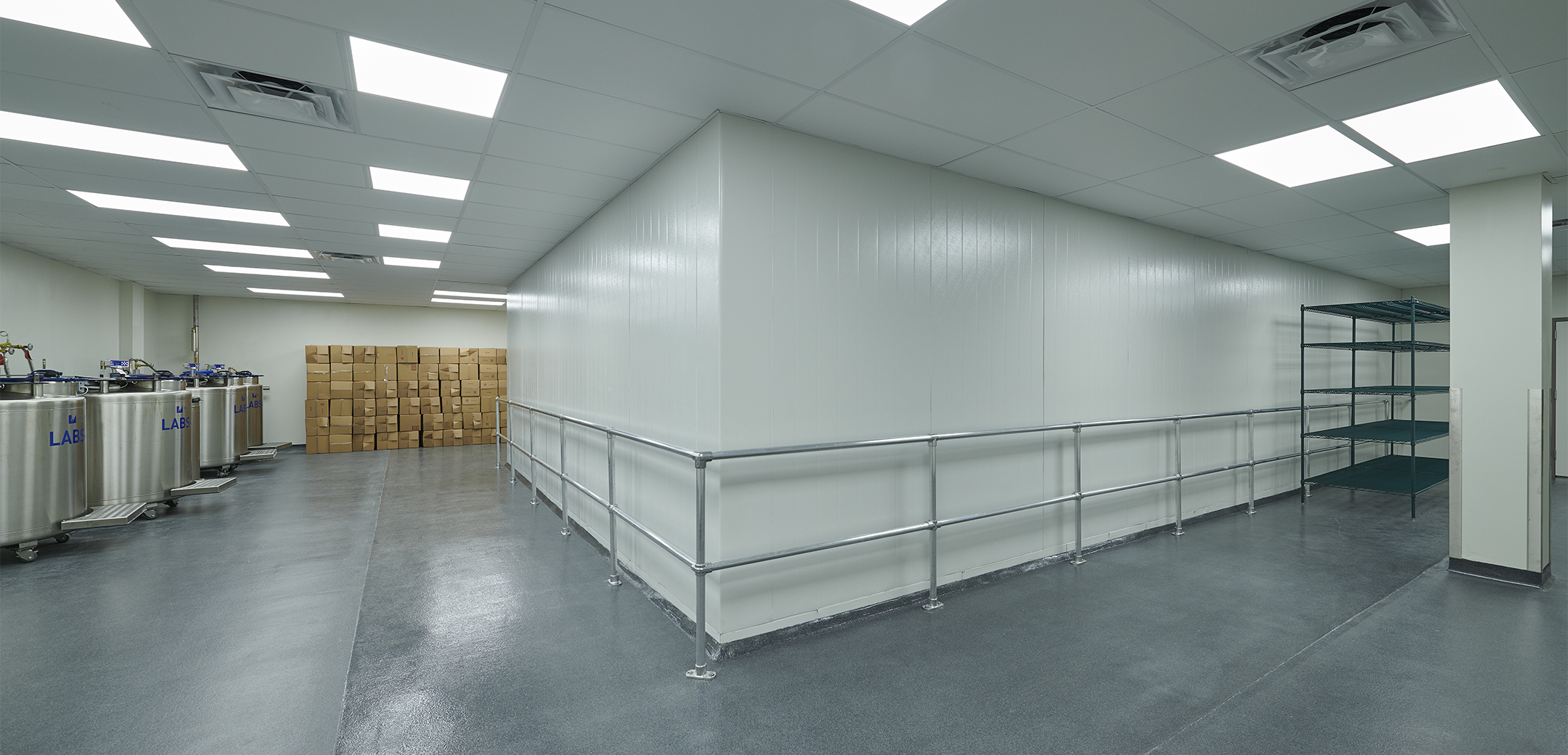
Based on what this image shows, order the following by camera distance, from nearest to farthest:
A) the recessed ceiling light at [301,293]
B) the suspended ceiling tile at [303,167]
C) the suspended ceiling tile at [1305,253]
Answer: the suspended ceiling tile at [303,167] < the suspended ceiling tile at [1305,253] < the recessed ceiling light at [301,293]

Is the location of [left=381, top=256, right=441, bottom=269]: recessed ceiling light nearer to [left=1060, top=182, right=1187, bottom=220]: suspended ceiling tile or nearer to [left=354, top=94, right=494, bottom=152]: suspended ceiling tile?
[left=354, top=94, right=494, bottom=152]: suspended ceiling tile

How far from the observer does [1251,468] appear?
16.1ft

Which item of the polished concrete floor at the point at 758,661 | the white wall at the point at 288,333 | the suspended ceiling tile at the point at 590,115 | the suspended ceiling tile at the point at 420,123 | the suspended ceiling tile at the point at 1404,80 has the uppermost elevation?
the suspended ceiling tile at the point at 1404,80

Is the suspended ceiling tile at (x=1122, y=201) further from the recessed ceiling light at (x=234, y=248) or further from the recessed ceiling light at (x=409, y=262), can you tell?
the recessed ceiling light at (x=234, y=248)

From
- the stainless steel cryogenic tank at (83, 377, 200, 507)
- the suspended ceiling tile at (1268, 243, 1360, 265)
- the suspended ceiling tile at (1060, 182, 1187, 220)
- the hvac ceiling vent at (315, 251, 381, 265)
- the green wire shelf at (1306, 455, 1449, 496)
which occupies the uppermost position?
the hvac ceiling vent at (315, 251, 381, 265)

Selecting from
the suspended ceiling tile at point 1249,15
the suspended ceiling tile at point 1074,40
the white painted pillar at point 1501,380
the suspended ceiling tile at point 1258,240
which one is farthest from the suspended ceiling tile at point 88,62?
the suspended ceiling tile at point 1258,240

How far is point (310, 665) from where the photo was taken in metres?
2.43

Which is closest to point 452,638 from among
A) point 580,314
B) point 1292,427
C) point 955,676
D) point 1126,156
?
point 955,676

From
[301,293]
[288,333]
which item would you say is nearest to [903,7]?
[301,293]

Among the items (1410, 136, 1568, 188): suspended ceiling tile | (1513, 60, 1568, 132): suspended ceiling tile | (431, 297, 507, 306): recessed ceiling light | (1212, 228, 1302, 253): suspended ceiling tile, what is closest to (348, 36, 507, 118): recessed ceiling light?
(1513, 60, 1568, 132): suspended ceiling tile

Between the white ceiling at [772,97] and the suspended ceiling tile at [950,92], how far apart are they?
1 centimetres

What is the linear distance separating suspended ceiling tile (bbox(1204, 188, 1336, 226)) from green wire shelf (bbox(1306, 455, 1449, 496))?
2121 millimetres

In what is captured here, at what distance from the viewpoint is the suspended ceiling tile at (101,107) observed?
7.93 ft

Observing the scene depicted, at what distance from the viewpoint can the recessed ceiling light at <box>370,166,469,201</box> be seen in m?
3.50
